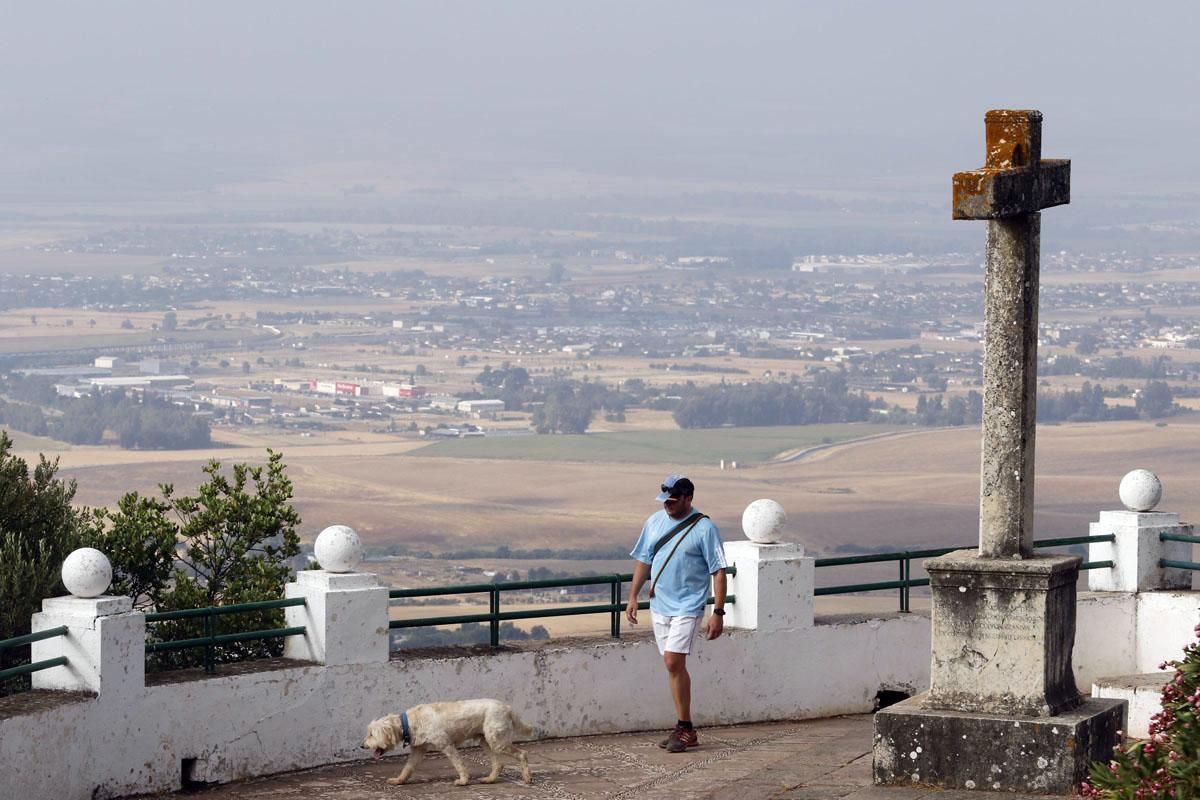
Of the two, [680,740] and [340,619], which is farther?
[680,740]

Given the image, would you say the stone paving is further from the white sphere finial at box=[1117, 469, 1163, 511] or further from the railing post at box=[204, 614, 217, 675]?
the white sphere finial at box=[1117, 469, 1163, 511]

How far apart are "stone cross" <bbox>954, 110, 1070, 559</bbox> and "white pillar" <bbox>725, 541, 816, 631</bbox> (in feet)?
8.11

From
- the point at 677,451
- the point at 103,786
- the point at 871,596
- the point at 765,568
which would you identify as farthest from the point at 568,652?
the point at 677,451

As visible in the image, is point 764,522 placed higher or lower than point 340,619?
higher

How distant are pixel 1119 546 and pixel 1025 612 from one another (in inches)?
166

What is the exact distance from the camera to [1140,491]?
44.7 ft

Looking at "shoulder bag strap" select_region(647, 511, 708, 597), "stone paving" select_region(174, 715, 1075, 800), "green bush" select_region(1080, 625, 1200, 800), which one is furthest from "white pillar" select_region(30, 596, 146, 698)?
"green bush" select_region(1080, 625, 1200, 800)

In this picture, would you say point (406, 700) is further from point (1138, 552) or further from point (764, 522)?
point (1138, 552)

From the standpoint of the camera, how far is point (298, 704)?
10.8 m

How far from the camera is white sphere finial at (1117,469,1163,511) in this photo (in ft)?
44.8

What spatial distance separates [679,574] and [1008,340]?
7.32ft

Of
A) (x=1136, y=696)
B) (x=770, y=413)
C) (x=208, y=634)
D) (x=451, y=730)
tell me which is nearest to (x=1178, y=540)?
(x=1136, y=696)

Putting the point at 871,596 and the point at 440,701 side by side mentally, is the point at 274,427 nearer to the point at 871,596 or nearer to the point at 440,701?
the point at 871,596

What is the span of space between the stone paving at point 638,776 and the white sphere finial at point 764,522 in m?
1.28
